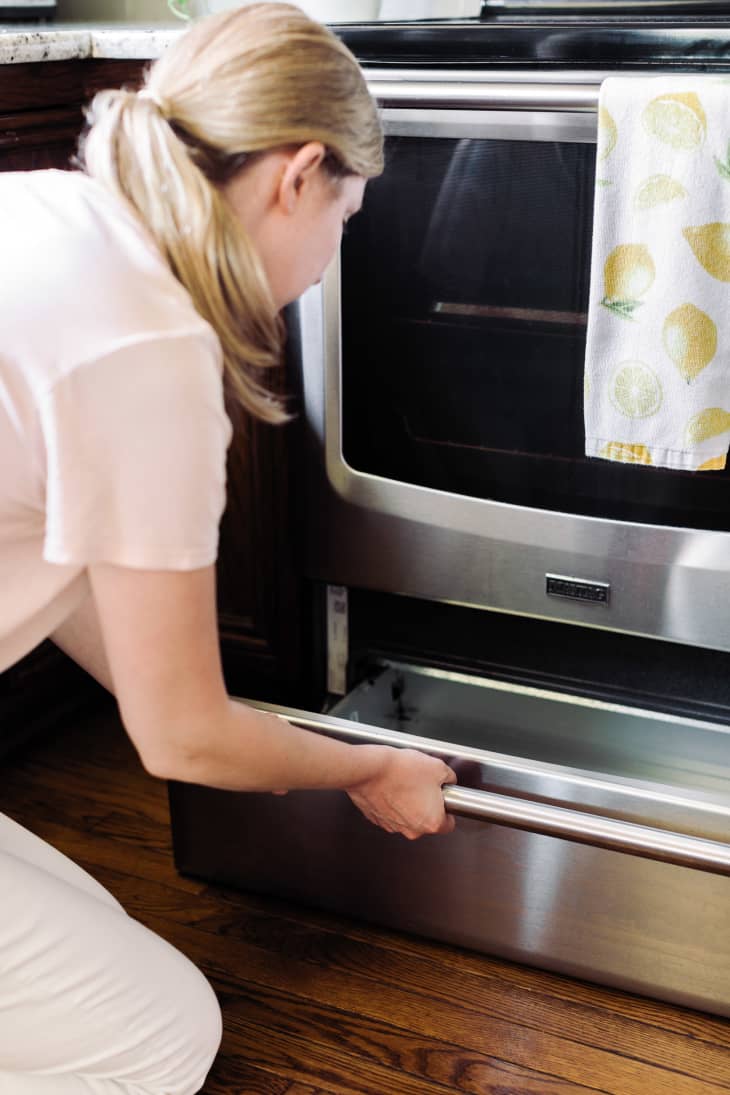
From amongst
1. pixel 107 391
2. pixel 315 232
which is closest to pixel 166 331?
pixel 107 391

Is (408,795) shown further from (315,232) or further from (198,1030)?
(315,232)

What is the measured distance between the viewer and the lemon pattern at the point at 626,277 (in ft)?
3.19

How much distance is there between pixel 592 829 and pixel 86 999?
418 mm

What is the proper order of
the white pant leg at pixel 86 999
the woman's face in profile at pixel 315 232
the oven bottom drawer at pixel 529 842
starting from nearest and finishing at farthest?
the woman's face in profile at pixel 315 232
the white pant leg at pixel 86 999
the oven bottom drawer at pixel 529 842

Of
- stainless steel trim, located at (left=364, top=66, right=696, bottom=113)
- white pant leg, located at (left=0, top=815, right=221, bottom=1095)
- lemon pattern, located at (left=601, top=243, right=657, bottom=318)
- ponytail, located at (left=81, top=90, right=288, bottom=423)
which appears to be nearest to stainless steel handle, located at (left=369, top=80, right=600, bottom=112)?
stainless steel trim, located at (left=364, top=66, right=696, bottom=113)

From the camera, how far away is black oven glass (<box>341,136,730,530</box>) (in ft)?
3.36

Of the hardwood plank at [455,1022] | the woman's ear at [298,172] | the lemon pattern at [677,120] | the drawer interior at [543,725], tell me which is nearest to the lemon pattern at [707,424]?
the lemon pattern at [677,120]

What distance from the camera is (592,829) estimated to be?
3.23 feet

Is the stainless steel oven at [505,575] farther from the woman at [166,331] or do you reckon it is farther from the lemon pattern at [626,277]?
the woman at [166,331]

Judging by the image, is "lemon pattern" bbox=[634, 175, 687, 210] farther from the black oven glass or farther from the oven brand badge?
the oven brand badge

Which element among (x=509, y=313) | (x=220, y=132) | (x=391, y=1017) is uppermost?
(x=220, y=132)

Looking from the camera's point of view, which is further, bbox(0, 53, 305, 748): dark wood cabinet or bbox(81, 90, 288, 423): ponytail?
bbox(0, 53, 305, 748): dark wood cabinet

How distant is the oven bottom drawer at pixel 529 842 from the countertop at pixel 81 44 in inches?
27.9

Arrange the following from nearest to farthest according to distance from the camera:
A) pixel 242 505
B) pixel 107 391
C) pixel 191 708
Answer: pixel 107 391 → pixel 191 708 → pixel 242 505
